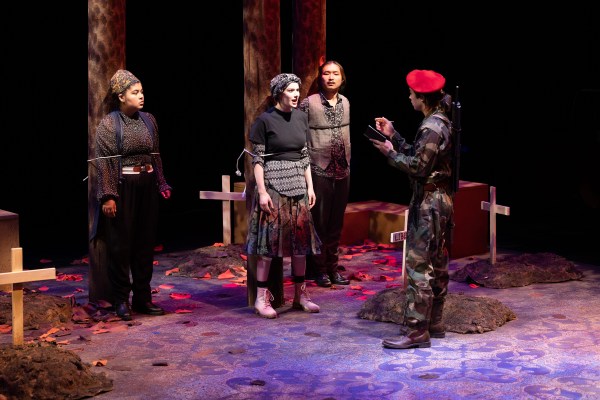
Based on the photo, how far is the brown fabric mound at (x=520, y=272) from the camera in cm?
888


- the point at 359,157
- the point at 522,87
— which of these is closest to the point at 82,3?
the point at 359,157

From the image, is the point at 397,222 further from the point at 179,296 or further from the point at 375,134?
the point at 375,134

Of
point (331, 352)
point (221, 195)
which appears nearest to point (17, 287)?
point (331, 352)

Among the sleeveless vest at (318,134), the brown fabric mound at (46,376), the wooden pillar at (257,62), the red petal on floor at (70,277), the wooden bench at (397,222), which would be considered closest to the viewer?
the brown fabric mound at (46,376)

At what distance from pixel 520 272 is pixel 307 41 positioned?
7.91 feet

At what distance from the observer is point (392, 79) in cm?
1379

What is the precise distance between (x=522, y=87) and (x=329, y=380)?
8.17 metres

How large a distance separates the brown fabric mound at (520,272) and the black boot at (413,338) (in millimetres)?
1880

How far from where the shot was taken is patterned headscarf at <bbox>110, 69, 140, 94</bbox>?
25.0ft

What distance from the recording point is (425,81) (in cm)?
697

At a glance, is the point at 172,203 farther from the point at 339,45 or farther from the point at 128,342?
the point at 128,342

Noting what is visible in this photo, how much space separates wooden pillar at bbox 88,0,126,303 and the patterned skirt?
41.0 inches

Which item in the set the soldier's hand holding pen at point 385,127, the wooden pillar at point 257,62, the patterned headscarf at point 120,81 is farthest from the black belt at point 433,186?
the patterned headscarf at point 120,81

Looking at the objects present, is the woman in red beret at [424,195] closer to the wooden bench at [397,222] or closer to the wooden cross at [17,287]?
the wooden cross at [17,287]
